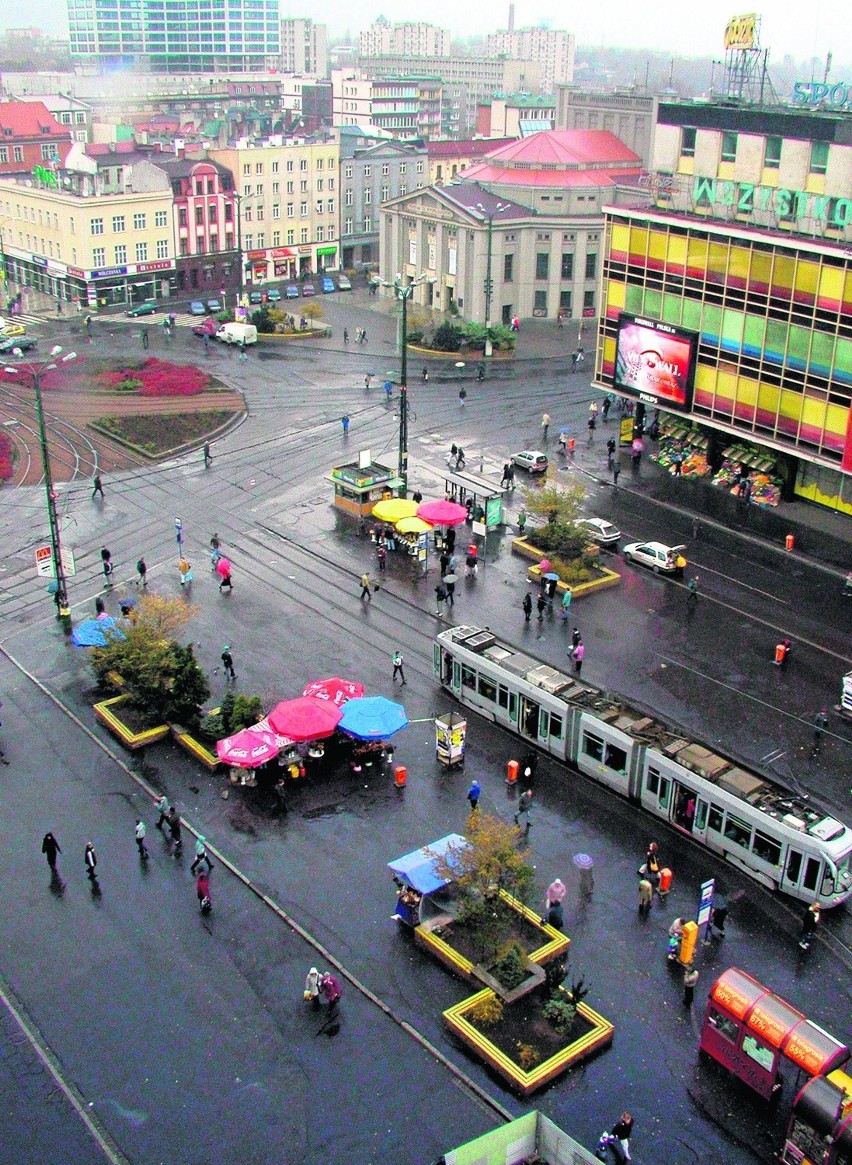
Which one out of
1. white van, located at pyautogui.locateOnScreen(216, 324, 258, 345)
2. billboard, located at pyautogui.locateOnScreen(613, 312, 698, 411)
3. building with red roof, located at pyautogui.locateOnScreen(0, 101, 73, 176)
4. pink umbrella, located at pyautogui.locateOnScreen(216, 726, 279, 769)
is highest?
building with red roof, located at pyautogui.locateOnScreen(0, 101, 73, 176)

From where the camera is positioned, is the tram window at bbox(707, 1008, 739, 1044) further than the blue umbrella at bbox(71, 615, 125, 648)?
No

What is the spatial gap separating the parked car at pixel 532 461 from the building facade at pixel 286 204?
51965 millimetres

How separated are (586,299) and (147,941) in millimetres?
78061

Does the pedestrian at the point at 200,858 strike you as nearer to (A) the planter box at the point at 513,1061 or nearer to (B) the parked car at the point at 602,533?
(A) the planter box at the point at 513,1061

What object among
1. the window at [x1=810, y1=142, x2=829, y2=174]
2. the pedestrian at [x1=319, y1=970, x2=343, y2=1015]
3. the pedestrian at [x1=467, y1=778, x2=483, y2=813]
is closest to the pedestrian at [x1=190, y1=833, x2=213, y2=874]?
the pedestrian at [x1=319, y1=970, x2=343, y2=1015]

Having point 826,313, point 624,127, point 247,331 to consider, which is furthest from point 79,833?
point 624,127

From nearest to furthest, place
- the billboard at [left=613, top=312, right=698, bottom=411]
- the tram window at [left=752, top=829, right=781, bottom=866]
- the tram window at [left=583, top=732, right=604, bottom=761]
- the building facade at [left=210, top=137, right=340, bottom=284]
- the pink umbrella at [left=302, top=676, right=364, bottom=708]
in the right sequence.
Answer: the tram window at [left=752, top=829, right=781, bottom=866]
the tram window at [left=583, top=732, right=604, bottom=761]
the pink umbrella at [left=302, top=676, right=364, bottom=708]
the billboard at [left=613, top=312, right=698, bottom=411]
the building facade at [left=210, top=137, right=340, bottom=284]

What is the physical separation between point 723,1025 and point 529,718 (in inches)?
564

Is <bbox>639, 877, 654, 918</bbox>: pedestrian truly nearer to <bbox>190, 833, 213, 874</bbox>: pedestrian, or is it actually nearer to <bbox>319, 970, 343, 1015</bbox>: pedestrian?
<bbox>319, 970, 343, 1015</bbox>: pedestrian

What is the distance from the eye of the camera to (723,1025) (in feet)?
87.0

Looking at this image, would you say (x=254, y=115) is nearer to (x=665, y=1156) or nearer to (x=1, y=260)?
(x=1, y=260)

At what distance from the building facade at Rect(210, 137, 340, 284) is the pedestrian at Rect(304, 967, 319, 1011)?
8932cm

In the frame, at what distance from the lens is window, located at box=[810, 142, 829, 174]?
56375 millimetres

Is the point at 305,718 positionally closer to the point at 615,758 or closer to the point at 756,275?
the point at 615,758
